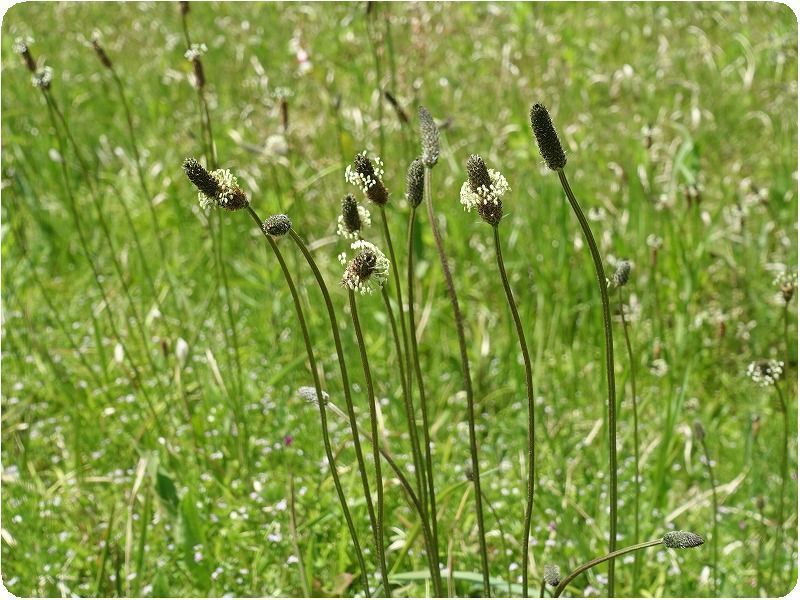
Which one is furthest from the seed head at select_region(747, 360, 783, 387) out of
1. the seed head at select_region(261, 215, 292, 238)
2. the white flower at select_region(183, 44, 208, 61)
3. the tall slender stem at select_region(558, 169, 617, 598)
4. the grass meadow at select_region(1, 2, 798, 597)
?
the white flower at select_region(183, 44, 208, 61)

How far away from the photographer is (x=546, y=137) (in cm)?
114

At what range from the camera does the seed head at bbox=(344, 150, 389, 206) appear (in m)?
1.32

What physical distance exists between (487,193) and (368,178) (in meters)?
0.22

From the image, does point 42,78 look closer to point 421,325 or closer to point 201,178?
point 201,178

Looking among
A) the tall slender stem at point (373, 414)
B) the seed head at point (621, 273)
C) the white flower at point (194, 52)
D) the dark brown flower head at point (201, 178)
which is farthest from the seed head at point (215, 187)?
the white flower at point (194, 52)

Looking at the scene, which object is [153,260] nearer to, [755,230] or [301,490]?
[301,490]

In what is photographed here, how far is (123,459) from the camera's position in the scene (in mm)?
2746

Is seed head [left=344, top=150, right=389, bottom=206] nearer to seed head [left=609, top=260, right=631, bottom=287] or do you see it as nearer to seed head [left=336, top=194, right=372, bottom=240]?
seed head [left=336, top=194, right=372, bottom=240]

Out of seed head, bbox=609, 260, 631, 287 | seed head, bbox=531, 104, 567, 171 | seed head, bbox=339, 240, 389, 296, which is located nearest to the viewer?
seed head, bbox=531, 104, 567, 171

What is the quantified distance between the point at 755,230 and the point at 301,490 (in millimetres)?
2296

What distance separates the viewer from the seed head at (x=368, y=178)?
1319 millimetres

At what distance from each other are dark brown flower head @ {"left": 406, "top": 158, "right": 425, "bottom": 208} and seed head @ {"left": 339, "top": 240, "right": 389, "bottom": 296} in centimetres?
14

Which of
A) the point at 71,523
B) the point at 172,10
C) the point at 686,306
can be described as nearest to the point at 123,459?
the point at 71,523

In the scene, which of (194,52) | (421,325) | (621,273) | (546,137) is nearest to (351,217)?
(546,137)
